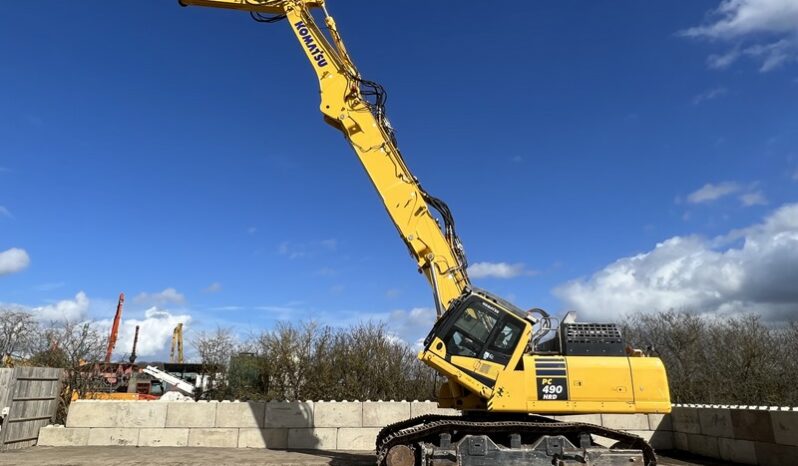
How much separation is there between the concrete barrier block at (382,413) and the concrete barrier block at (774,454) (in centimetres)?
772

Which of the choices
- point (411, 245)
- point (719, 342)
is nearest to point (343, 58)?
point (411, 245)

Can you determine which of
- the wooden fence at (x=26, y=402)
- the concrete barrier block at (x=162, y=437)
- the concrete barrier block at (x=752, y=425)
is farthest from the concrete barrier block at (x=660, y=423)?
the wooden fence at (x=26, y=402)

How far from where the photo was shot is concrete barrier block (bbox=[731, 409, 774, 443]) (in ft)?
33.5

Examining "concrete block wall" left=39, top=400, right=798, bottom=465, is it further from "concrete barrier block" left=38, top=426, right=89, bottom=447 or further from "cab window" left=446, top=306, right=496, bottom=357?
"cab window" left=446, top=306, right=496, bottom=357

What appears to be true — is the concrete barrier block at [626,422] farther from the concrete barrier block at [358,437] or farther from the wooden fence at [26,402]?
the wooden fence at [26,402]

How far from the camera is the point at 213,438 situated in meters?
13.3

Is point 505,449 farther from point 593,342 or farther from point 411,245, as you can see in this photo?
point 411,245

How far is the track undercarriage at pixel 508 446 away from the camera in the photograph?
841cm

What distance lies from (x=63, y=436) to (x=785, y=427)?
16298 mm

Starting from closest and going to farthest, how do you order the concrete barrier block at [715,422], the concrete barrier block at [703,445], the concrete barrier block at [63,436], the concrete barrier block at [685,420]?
1. the concrete barrier block at [715,422]
2. the concrete barrier block at [703,445]
3. the concrete barrier block at [685,420]
4. the concrete barrier block at [63,436]

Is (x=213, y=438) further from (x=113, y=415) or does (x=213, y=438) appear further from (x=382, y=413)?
(x=382, y=413)

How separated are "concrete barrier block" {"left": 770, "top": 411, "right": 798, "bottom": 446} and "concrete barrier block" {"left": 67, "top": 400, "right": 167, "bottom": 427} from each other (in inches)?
544

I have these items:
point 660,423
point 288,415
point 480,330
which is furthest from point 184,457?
point 660,423

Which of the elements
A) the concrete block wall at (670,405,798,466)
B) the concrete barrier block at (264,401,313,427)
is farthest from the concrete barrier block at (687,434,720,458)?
the concrete barrier block at (264,401,313,427)
